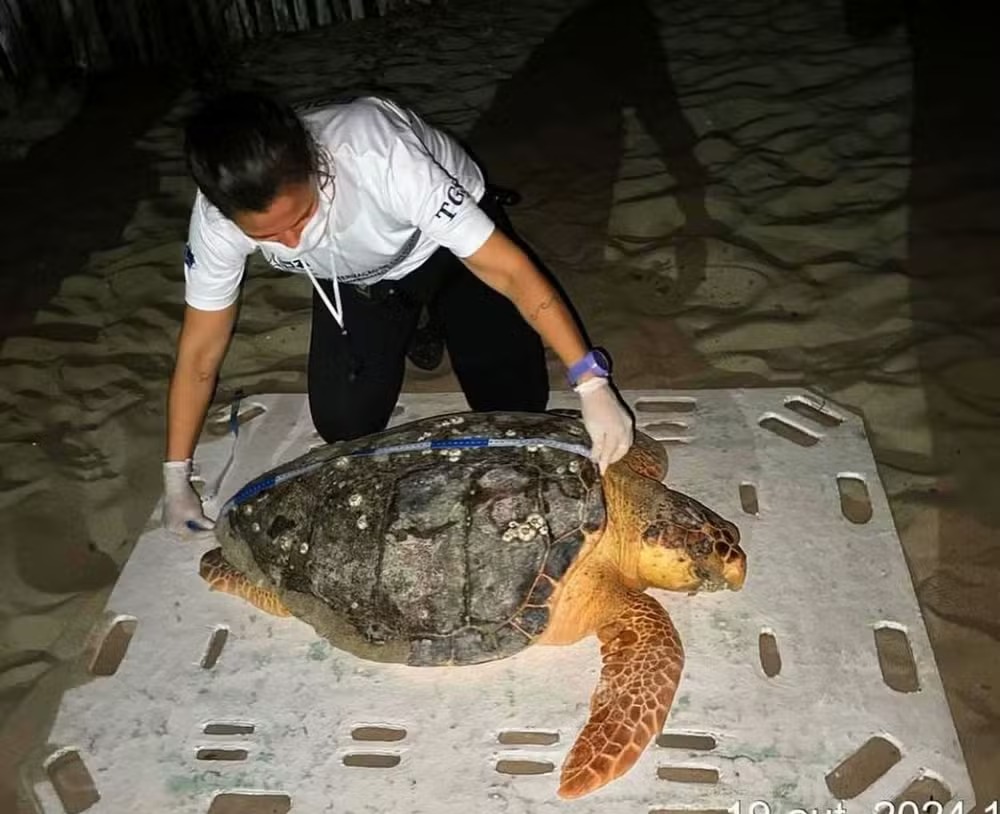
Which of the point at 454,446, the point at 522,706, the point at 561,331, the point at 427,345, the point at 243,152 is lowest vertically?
the point at 522,706

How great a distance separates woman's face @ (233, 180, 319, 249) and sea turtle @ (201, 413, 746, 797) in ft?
1.58

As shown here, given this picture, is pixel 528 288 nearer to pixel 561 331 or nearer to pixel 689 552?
pixel 561 331

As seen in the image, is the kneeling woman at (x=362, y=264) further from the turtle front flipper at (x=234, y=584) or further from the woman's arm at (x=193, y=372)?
the turtle front flipper at (x=234, y=584)

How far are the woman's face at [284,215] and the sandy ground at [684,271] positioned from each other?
112 centimetres

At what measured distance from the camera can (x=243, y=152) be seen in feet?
4.66

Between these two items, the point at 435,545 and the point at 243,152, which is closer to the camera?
the point at 243,152

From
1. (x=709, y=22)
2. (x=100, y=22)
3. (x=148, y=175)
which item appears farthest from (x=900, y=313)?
(x=100, y=22)

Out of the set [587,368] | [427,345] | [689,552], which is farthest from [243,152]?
[427,345]

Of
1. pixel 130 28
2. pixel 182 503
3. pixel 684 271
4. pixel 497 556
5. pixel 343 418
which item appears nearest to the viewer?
pixel 497 556

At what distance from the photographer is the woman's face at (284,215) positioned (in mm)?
1494

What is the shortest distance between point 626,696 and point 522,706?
8.8 inches

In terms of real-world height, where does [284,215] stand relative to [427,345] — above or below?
above

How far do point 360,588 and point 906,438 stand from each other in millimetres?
1539

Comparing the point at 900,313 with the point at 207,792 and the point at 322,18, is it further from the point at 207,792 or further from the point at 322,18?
the point at 322,18
